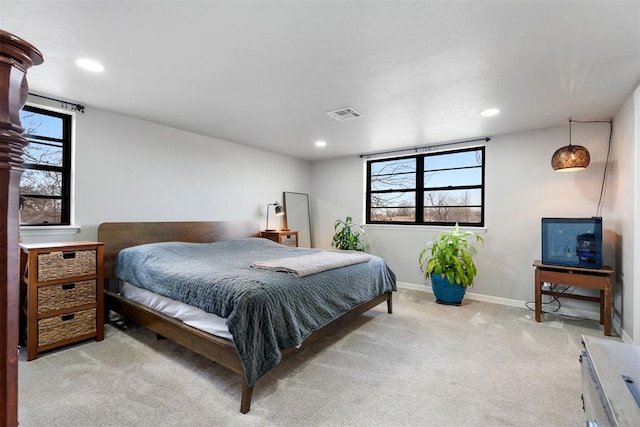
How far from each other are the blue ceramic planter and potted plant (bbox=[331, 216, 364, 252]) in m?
1.40

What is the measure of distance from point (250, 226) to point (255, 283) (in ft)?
9.29

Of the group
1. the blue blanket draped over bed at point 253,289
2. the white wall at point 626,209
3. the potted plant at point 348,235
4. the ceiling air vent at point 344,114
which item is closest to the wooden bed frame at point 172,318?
the blue blanket draped over bed at point 253,289

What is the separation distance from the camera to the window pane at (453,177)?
A: 4355mm

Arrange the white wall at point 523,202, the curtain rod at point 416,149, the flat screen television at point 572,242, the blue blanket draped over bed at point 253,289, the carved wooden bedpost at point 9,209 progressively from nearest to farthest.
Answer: the carved wooden bedpost at point 9,209 → the blue blanket draped over bed at point 253,289 → the flat screen television at point 572,242 → the white wall at point 523,202 → the curtain rod at point 416,149

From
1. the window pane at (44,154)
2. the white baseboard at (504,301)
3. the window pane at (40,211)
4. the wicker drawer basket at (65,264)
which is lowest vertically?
the white baseboard at (504,301)

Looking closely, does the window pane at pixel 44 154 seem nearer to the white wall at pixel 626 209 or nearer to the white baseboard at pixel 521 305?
the white baseboard at pixel 521 305

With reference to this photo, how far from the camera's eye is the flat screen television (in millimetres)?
3078

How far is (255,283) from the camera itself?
206 cm

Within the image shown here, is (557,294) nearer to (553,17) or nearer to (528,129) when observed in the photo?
(528,129)

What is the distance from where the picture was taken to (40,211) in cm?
288

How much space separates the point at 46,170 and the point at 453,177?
5.04 metres

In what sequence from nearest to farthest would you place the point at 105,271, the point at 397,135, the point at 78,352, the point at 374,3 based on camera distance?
1. the point at 374,3
2. the point at 78,352
3. the point at 105,271
4. the point at 397,135

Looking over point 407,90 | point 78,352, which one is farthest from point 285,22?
point 78,352

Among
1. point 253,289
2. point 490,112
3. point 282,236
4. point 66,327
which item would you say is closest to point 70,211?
point 66,327
